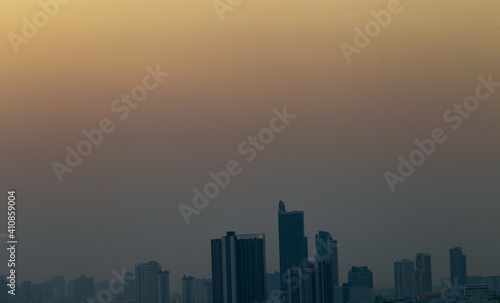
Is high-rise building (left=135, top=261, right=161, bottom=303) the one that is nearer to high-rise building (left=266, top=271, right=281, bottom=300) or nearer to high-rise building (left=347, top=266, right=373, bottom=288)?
high-rise building (left=266, top=271, right=281, bottom=300)

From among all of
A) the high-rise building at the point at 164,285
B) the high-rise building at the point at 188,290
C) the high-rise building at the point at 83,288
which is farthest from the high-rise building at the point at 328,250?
the high-rise building at the point at 83,288

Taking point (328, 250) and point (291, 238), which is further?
point (291, 238)

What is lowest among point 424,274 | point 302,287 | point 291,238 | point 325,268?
point 302,287

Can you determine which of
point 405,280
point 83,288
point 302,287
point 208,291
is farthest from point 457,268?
point 83,288

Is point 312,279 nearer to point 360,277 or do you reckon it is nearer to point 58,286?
point 360,277

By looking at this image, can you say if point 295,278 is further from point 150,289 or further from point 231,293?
point 150,289

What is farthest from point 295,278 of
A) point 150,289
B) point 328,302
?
point 150,289
